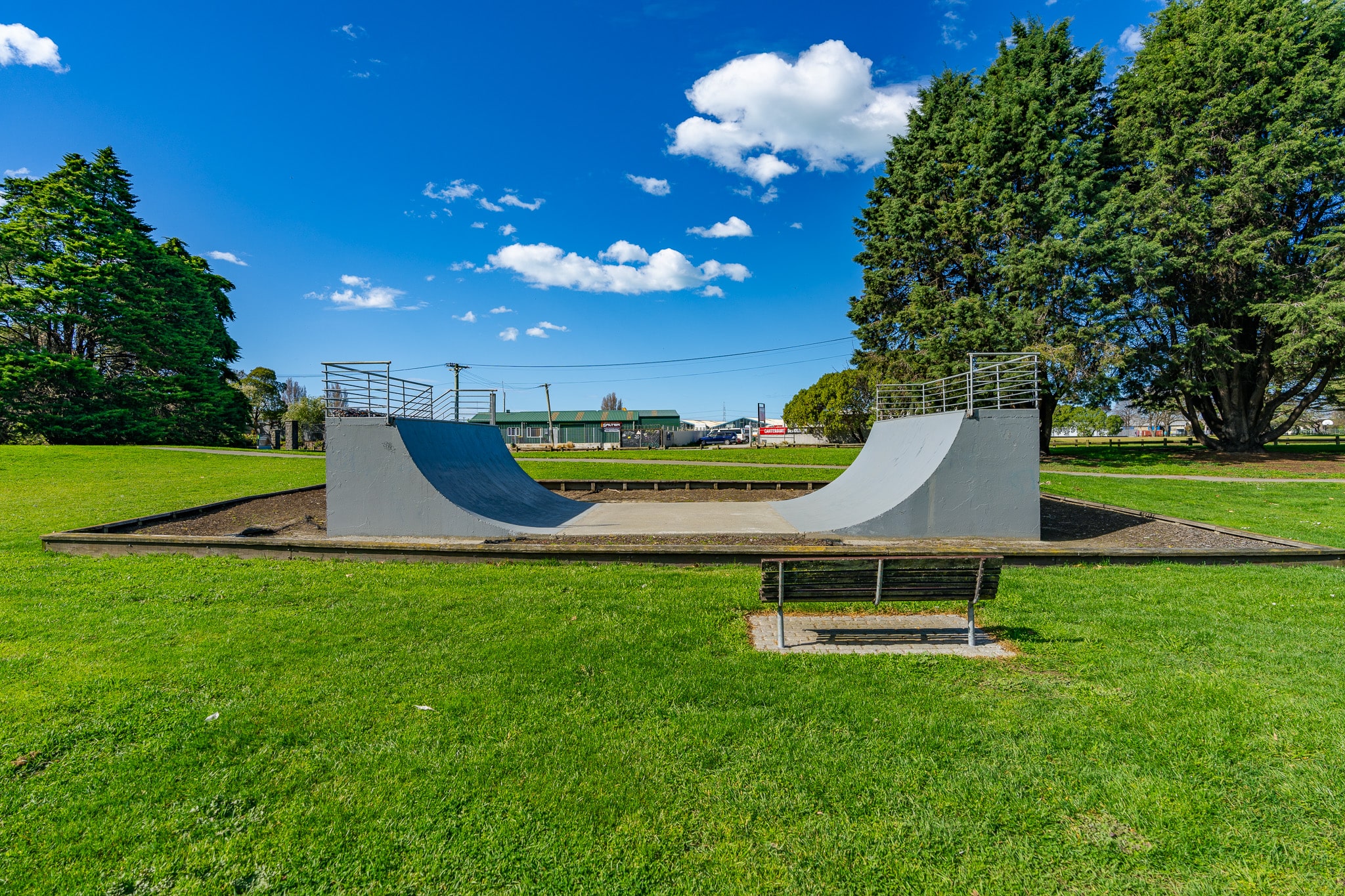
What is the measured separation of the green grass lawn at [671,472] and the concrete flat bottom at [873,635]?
12770 mm

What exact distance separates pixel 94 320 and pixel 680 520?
37227 mm

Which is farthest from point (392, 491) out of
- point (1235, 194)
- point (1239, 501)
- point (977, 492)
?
point (1235, 194)

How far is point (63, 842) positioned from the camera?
244cm

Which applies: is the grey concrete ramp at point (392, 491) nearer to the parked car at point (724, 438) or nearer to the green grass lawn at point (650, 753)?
the green grass lawn at point (650, 753)

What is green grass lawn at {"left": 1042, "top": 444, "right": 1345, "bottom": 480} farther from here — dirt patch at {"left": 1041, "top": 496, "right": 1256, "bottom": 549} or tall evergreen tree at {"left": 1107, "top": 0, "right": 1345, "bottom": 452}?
dirt patch at {"left": 1041, "top": 496, "right": 1256, "bottom": 549}

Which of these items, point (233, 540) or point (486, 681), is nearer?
point (486, 681)

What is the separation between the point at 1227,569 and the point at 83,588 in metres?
13.5

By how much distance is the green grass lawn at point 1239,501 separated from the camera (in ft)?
33.8

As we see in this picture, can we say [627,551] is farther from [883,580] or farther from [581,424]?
[581,424]

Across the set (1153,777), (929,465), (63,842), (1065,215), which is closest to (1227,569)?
(929,465)

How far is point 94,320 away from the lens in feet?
97.8

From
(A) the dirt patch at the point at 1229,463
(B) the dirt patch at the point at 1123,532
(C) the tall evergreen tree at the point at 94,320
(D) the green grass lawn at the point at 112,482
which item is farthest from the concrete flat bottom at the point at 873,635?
(C) the tall evergreen tree at the point at 94,320

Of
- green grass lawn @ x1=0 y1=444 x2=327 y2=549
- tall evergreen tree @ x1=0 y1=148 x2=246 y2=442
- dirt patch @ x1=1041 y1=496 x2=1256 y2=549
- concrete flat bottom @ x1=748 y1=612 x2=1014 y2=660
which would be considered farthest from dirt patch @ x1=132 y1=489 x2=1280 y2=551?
tall evergreen tree @ x1=0 y1=148 x2=246 y2=442

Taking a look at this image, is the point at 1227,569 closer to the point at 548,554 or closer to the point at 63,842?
the point at 548,554
